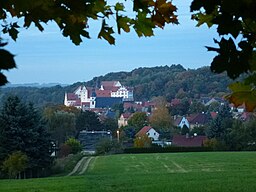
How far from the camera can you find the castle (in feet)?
360

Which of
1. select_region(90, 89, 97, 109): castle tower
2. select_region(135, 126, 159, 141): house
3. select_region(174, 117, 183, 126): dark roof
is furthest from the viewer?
select_region(90, 89, 97, 109): castle tower

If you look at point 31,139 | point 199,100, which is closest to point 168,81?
point 199,100

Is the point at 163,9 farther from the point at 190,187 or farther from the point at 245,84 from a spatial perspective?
the point at 190,187

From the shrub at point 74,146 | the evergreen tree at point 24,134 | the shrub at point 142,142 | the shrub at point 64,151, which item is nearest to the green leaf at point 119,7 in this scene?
the evergreen tree at point 24,134

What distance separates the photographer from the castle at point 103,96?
360 feet

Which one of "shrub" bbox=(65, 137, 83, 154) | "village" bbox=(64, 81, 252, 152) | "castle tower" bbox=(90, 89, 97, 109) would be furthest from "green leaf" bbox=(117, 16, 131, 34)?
"castle tower" bbox=(90, 89, 97, 109)

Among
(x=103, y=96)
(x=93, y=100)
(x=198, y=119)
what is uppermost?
(x=103, y=96)

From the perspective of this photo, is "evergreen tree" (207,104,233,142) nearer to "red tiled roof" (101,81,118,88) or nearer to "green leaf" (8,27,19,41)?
"green leaf" (8,27,19,41)

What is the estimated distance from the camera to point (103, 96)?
368 feet

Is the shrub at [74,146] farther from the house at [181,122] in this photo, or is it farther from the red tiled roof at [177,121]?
the red tiled roof at [177,121]

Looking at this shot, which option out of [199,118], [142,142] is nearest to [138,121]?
[199,118]

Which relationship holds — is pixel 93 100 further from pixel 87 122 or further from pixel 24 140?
pixel 24 140

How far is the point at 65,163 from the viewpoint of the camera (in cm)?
3512

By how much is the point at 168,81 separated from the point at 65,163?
196 feet
